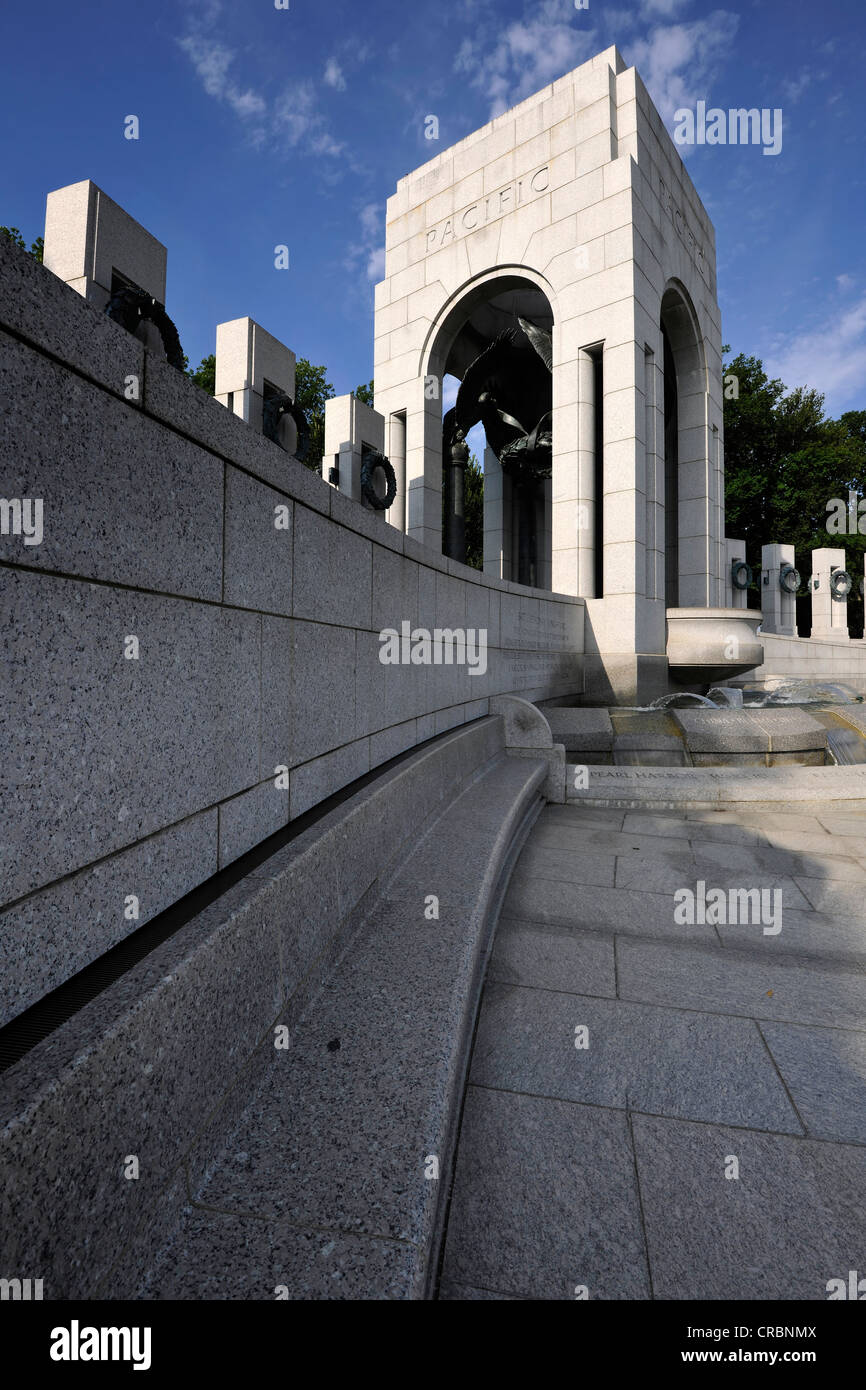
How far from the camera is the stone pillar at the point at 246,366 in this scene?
4773 millimetres

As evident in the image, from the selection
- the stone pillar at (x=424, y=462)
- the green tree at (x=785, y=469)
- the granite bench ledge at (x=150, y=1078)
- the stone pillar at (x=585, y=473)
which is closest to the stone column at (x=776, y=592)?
the green tree at (x=785, y=469)

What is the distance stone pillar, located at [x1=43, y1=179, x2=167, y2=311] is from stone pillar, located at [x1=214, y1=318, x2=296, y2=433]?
1.42 meters

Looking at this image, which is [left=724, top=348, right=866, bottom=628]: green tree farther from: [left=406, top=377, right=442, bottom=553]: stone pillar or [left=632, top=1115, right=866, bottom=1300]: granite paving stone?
[left=632, top=1115, right=866, bottom=1300]: granite paving stone

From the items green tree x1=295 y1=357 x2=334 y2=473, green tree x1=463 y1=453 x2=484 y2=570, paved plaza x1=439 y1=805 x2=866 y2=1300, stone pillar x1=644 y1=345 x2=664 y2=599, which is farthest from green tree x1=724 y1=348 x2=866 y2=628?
paved plaza x1=439 y1=805 x2=866 y2=1300

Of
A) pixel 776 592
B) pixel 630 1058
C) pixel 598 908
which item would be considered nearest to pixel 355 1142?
pixel 630 1058

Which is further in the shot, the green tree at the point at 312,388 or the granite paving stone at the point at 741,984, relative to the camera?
the green tree at the point at 312,388

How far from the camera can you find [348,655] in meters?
4.30

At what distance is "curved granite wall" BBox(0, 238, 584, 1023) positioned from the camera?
5.63 feet

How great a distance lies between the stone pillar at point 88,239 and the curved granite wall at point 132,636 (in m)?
1.18

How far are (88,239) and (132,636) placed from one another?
230 centimetres

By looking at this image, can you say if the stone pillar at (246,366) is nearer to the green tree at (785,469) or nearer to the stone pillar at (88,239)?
the stone pillar at (88,239)

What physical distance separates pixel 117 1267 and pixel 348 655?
3188 millimetres
